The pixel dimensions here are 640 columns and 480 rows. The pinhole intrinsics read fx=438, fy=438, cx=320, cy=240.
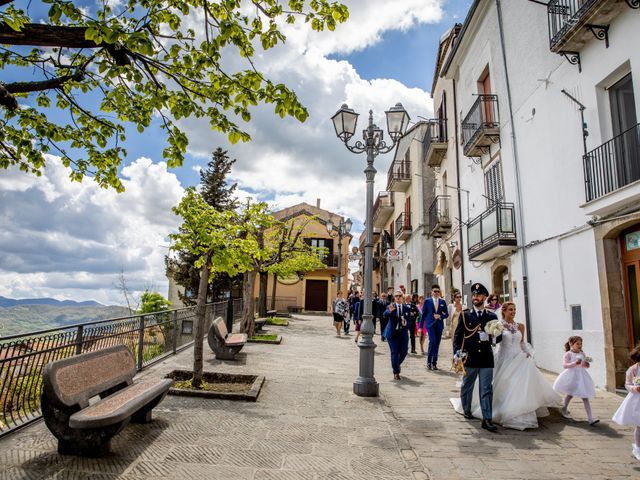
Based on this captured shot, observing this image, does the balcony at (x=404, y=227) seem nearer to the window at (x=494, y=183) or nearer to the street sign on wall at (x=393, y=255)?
the street sign on wall at (x=393, y=255)

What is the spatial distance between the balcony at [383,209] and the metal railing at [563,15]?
75.2 feet

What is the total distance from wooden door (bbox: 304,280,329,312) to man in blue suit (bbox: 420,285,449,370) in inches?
1258

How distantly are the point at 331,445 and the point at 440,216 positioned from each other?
1606 centimetres

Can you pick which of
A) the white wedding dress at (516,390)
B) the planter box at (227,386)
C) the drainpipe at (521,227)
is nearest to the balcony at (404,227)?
the drainpipe at (521,227)

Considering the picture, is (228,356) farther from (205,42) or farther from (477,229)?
(477,229)

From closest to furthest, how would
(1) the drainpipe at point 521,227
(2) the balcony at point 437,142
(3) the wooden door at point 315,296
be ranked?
1. (1) the drainpipe at point 521,227
2. (2) the balcony at point 437,142
3. (3) the wooden door at point 315,296

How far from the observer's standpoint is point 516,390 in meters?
6.00

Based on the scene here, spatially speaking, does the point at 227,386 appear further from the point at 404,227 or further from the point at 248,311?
the point at 404,227

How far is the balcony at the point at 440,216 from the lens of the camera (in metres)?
19.1

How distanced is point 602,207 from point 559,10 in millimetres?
4817

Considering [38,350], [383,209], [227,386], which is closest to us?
[38,350]

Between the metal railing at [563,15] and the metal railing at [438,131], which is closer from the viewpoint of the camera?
the metal railing at [563,15]

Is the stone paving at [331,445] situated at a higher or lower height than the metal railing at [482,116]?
lower

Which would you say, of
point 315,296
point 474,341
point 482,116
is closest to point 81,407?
point 474,341
